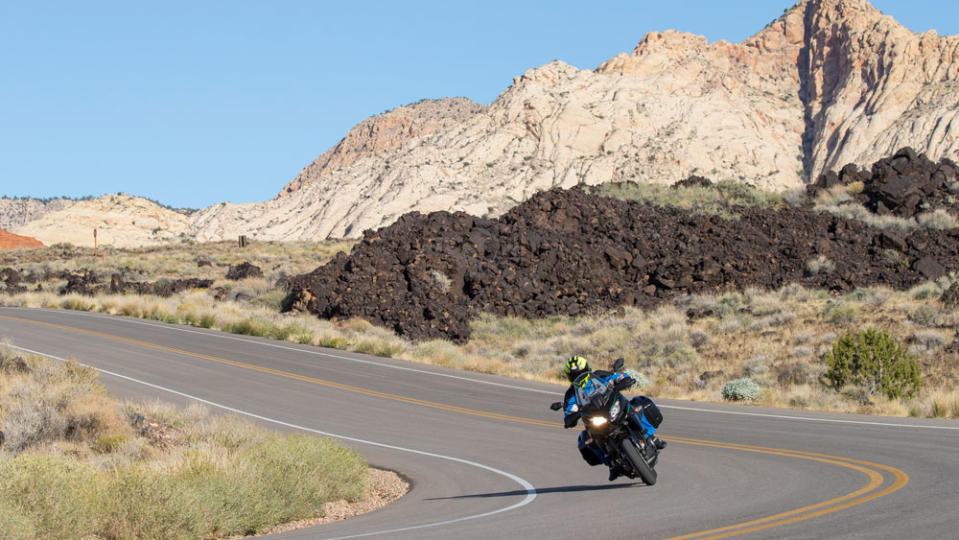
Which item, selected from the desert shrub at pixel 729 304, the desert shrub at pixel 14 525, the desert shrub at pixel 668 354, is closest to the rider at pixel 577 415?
the desert shrub at pixel 14 525

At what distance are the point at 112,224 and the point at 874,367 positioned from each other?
388 ft

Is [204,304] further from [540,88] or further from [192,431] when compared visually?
[540,88]

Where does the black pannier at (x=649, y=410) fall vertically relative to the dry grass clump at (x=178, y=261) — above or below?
Result: below

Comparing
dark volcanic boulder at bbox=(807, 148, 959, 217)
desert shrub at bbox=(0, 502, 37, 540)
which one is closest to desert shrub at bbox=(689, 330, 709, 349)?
dark volcanic boulder at bbox=(807, 148, 959, 217)

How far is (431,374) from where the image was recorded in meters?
24.5

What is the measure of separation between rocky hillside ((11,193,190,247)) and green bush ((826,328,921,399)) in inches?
4026

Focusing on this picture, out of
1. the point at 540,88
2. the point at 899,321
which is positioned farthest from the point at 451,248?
the point at 540,88

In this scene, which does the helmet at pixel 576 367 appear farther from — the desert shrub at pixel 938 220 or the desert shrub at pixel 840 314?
the desert shrub at pixel 938 220

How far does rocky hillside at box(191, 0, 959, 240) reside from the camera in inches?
3415

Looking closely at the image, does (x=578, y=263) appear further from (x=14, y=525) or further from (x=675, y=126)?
(x=675, y=126)

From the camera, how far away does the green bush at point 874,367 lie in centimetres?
2092

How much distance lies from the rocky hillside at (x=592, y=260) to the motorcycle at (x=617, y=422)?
23834mm

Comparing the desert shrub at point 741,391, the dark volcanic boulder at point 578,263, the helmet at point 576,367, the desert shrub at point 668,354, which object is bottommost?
the desert shrub at point 741,391

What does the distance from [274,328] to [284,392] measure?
1121cm
